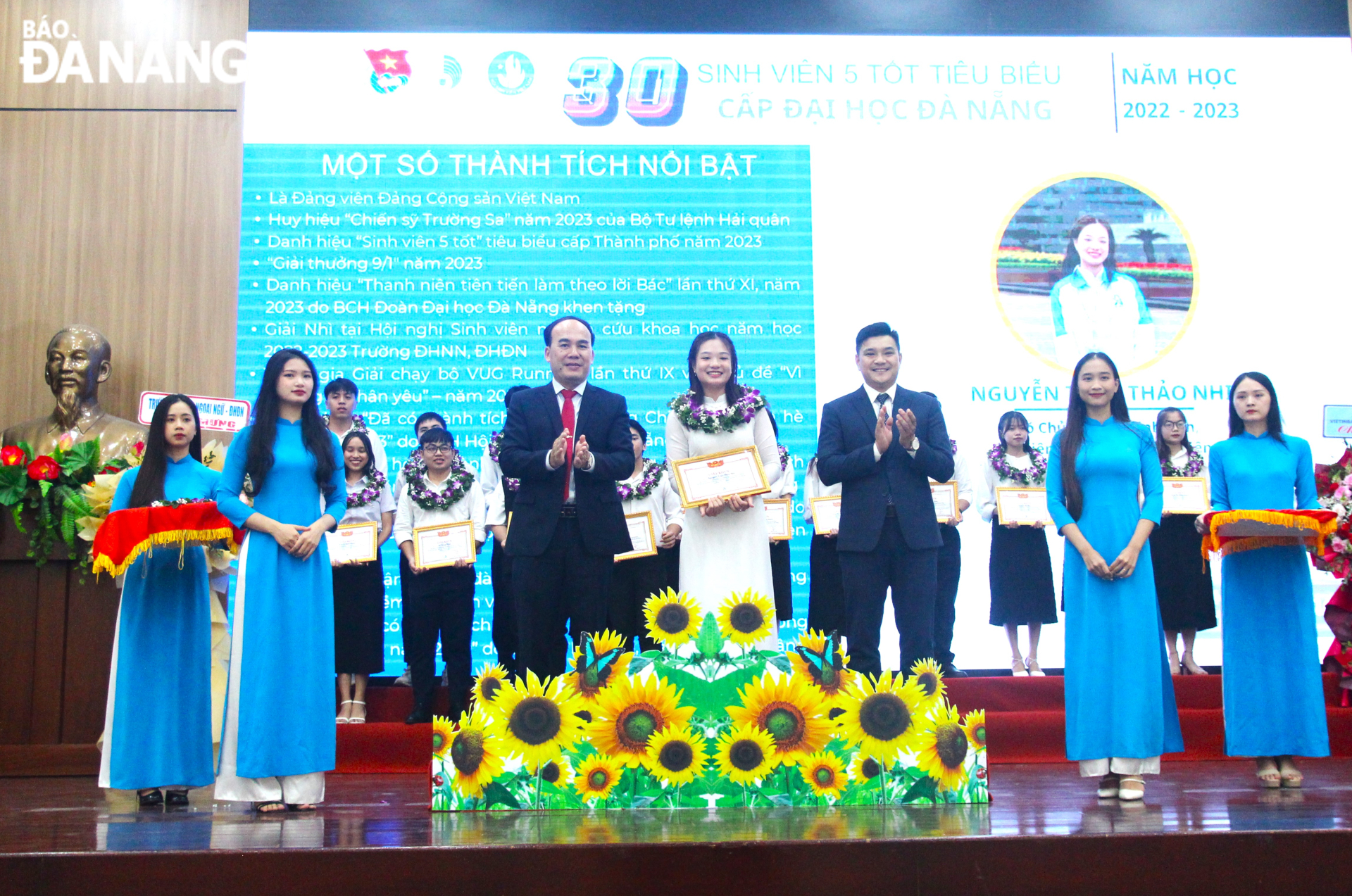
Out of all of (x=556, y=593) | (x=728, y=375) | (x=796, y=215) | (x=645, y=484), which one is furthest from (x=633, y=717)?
(x=796, y=215)

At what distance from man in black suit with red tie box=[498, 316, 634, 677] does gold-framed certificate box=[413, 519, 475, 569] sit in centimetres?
129

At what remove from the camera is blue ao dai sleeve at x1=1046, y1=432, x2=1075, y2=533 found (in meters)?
3.52

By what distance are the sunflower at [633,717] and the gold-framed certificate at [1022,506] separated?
116 inches

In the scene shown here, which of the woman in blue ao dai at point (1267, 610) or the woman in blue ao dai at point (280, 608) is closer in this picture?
the woman in blue ao dai at point (280, 608)

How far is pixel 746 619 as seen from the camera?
10.5 feet

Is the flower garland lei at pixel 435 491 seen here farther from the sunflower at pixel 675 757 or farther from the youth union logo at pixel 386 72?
the sunflower at pixel 675 757

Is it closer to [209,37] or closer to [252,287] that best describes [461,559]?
[252,287]

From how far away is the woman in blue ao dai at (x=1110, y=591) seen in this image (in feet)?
11.1

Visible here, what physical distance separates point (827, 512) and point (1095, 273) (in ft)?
6.95

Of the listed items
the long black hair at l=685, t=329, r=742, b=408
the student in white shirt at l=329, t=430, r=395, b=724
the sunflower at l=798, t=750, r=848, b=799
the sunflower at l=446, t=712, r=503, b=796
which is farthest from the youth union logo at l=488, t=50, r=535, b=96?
the sunflower at l=798, t=750, r=848, b=799

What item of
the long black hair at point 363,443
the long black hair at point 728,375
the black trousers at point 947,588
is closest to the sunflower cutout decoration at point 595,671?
the long black hair at point 728,375

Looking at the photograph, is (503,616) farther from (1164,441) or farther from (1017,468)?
(1164,441)

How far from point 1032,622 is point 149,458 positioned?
12.9ft

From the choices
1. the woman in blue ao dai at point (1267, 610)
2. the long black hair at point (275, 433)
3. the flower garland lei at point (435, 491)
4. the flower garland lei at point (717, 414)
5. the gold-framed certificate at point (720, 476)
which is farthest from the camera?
the flower garland lei at point (435, 491)
